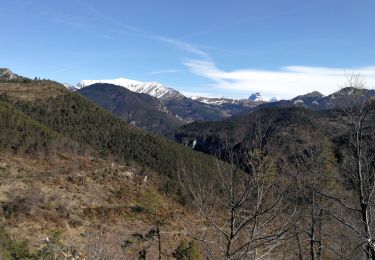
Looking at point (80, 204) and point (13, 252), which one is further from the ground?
point (13, 252)

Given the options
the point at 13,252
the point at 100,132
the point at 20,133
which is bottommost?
the point at 13,252

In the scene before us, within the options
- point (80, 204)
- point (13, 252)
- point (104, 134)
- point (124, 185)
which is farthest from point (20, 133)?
point (13, 252)

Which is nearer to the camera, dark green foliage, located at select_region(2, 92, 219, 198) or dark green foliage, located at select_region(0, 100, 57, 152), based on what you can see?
dark green foliage, located at select_region(0, 100, 57, 152)

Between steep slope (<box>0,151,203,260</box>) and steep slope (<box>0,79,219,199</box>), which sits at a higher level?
steep slope (<box>0,79,219,199</box>)

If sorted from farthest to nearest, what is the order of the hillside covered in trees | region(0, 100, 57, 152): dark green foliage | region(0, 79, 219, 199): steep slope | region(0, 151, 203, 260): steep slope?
region(0, 79, 219, 199): steep slope, region(0, 100, 57, 152): dark green foliage, region(0, 151, 203, 260): steep slope, the hillside covered in trees

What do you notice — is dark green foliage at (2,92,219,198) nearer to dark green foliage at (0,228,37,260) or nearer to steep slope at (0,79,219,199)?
steep slope at (0,79,219,199)

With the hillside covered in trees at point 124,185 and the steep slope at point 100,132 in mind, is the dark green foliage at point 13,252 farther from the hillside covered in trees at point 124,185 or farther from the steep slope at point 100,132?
the steep slope at point 100,132

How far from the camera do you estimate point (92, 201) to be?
180ft

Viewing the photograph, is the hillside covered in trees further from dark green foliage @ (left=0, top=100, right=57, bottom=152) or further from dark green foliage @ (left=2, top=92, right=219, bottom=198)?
dark green foliage @ (left=2, top=92, right=219, bottom=198)

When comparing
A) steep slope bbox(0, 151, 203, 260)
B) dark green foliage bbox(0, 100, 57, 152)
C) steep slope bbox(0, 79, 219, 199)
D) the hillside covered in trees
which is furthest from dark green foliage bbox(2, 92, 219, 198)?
steep slope bbox(0, 151, 203, 260)

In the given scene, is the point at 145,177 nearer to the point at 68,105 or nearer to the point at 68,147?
the point at 68,147

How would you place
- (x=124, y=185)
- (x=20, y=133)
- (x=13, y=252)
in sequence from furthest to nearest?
(x=20, y=133) → (x=124, y=185) → (x=13, y=252)

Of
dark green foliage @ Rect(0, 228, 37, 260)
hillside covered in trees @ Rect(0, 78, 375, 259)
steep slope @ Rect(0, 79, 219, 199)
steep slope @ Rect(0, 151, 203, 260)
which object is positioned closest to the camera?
hillside covered in trees @ Rect(0, 78, 375, 259)

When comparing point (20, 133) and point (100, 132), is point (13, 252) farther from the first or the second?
point (100, 132)
